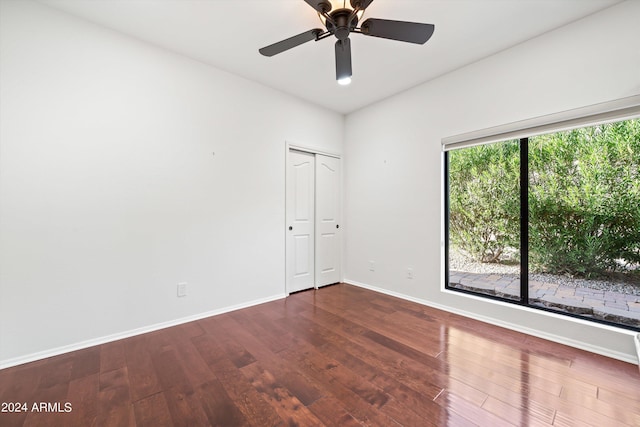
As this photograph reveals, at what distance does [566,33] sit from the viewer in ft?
7.28

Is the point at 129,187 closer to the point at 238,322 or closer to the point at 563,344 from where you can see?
the point at 238,322

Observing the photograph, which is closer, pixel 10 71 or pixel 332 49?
pixel 10 71

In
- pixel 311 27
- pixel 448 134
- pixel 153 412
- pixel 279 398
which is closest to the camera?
pixel 153 412

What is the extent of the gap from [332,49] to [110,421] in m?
→ 3.25

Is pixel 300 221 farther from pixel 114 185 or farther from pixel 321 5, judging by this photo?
pixel 321 5

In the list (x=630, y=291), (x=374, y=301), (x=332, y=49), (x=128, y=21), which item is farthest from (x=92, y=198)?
(x=630, y=291)

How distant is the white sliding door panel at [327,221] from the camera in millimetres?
3954

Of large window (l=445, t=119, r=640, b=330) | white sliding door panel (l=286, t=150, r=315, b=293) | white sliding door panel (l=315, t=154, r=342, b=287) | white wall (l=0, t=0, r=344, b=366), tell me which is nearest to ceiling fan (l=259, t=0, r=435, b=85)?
white wall (l=0, t=0, r=344, b=366)

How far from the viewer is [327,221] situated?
408 centimetres

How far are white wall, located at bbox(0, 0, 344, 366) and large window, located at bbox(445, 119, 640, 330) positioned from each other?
253cm

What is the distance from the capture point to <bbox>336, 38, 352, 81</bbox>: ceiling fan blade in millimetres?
1847

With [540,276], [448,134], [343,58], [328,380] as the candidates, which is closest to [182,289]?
[328,380]

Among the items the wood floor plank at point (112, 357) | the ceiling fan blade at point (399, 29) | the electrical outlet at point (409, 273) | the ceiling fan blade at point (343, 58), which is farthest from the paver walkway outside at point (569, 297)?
the wood floor plank at point (112, 357)

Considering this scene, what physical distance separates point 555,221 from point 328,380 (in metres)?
2.48
